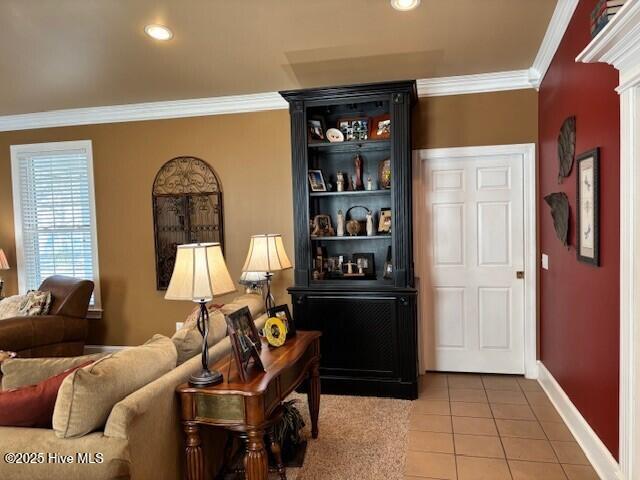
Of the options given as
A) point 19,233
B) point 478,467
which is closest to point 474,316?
point 478,467

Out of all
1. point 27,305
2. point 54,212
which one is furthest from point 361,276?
point 54,212

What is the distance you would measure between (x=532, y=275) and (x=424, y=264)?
0.91 meters

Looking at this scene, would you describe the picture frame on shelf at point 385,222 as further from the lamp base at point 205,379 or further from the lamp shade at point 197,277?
the lamp base at point 205,379

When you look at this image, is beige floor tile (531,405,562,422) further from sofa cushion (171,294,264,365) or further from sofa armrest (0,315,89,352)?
sofa armrest (0,315,89,352)

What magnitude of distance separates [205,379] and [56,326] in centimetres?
293

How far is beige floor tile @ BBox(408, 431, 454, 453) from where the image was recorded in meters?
2.79

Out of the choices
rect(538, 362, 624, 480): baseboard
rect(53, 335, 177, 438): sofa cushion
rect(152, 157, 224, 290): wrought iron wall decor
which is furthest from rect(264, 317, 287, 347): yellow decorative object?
rect(152, 157, 224, 290): wrought iron wall decor

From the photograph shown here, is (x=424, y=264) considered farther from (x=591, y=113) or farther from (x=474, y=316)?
(x=591, y=113)

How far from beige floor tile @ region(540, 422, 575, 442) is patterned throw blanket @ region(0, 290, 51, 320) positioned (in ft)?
14.1

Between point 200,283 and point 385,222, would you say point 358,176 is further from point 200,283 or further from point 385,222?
point 200,283

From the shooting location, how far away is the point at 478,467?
257 centimetres

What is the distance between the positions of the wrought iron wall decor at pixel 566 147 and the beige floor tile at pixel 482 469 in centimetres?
181

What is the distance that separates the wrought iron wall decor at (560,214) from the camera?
2.87 metres

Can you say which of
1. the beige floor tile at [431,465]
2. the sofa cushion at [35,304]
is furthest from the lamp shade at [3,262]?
the beige floor tile at [431,465]
